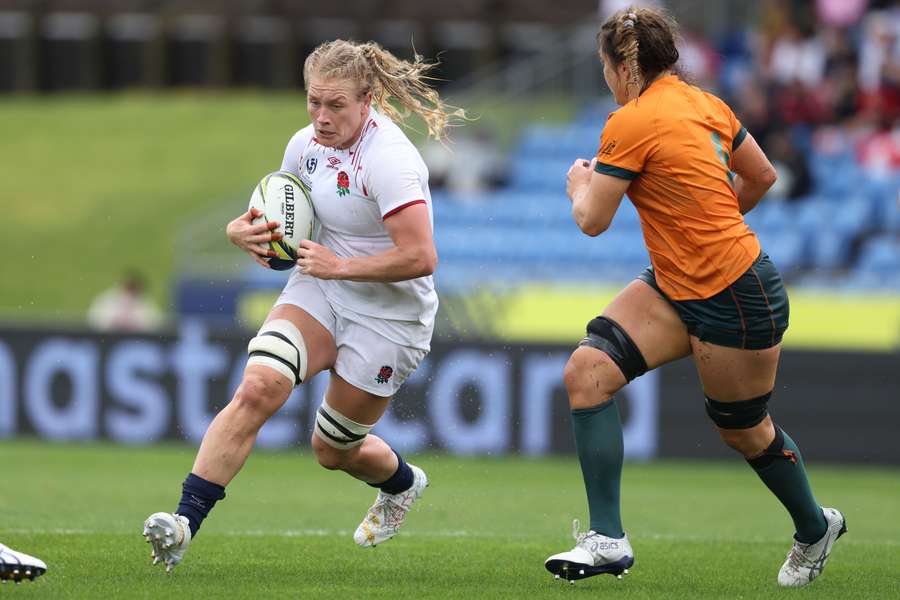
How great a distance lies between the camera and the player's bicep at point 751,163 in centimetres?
660

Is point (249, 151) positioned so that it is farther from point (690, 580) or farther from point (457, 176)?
point (690, 580)

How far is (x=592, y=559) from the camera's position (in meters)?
6.27

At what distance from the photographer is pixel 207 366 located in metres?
13.6

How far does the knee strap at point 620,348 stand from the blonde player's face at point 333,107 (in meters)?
1.34

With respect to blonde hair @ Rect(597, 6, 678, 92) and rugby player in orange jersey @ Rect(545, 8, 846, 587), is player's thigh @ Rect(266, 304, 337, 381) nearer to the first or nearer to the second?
rugby player in orange jersey @ Rect(545, 8, 846, 587)

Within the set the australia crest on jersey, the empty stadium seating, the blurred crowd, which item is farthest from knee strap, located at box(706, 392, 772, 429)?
the blurred crowd

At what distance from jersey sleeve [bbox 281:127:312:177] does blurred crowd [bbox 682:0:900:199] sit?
9523mm

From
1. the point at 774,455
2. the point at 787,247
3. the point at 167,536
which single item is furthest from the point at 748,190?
the point at 787,247

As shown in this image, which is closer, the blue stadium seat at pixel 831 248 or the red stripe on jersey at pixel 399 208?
the red stripe on jersey at pixel 399 208

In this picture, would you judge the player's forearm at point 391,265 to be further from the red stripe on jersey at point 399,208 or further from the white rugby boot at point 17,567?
the white rugby boot at point 17,567

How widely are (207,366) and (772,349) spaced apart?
314 inches

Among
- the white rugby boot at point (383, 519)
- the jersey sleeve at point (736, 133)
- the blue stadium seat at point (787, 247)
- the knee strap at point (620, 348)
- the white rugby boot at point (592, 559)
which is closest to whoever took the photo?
the white rugby boot at point (592, 559)

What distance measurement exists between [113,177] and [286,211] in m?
20.6

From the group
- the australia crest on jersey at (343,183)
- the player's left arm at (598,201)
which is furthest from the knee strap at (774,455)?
the australia crest on jersey at (343,183)
